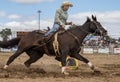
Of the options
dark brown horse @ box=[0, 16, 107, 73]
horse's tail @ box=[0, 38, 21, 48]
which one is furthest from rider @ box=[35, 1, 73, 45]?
horse's tail @ box=[0, 38, 21, 48]

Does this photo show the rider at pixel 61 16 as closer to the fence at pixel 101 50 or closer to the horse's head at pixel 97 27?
the horse's head at pixel 97 27

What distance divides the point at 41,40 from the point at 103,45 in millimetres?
21587

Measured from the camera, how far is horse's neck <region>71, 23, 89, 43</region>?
43.0 ft

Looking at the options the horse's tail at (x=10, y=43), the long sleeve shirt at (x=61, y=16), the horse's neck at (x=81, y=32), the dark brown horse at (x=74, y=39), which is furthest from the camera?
the horse's tail at (x=10, y=43)

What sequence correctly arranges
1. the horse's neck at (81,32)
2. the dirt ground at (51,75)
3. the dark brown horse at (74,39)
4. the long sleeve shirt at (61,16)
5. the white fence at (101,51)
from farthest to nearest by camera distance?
1. the white fence at (101,51)
2. the long sleeve shirt at (61,16)
3. the horse's neck at (81,32)
4. the dark brown horse at (74,39)
5. the dirt ground at (51,75)

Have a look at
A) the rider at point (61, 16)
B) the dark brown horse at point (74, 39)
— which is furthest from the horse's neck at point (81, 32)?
the rider at point (61, 16)

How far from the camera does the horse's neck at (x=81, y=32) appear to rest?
43.0 ft

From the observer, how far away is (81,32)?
13195 mm

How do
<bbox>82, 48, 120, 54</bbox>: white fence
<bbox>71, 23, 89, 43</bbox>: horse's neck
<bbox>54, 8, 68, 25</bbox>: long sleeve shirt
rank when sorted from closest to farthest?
<bbox>71, 23, 89, 43</bbox>: horse's neck < <bbox>54, 8, 68, 25</bbox>: long sleeve shirt < <bbox>82, 48, 120, 54</bbox>: white fence

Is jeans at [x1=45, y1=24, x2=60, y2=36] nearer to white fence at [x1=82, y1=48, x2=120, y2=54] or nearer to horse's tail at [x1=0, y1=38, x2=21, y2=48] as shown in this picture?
horse's tail at [x1=0, y1=38, x2=21, y2=48]

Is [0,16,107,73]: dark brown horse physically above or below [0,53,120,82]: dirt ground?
above

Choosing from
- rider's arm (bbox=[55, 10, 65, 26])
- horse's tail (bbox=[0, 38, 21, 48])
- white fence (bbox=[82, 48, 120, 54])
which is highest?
rider's arm (bbox=[55, 10, 65, 26])

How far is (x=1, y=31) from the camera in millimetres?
38625

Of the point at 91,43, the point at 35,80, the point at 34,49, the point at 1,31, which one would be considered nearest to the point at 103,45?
the point at 91,43
